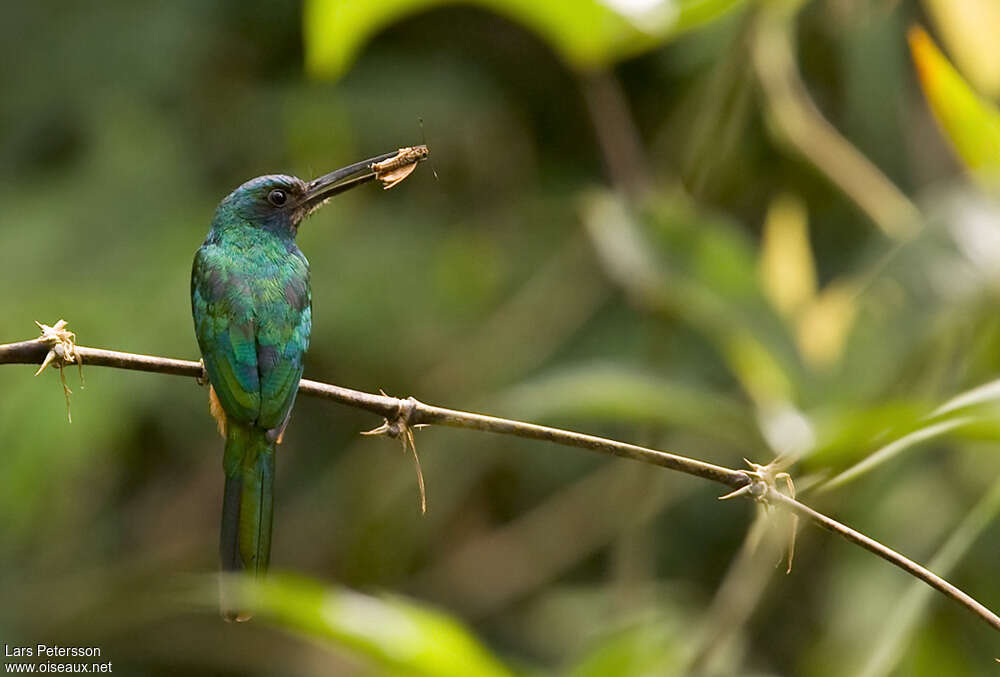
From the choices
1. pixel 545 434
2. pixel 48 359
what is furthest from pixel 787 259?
pixel 48 359

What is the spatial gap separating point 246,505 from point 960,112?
1129 millimetres

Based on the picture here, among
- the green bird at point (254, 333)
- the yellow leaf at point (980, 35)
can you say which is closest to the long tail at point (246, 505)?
the green bird at point (254, 333)

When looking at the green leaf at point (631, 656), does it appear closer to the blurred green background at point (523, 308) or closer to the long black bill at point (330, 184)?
the blurred green background at point (523, 308)

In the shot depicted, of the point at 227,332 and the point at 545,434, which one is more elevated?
the point at 227,332

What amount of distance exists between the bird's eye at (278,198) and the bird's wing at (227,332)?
201 millimetres

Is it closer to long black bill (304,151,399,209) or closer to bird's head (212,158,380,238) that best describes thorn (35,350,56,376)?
long black bill (304,151,399,209)

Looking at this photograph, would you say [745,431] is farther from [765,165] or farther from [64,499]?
Result: [64,499]

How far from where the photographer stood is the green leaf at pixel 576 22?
1908mm

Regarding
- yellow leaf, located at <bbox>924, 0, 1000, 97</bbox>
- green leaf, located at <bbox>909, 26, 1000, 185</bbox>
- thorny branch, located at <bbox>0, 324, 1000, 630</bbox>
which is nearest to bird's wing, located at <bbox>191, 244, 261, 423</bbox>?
thorny branch, located at <bbox>0, 324, 1000, 630</bbox>

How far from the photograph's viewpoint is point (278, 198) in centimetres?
240

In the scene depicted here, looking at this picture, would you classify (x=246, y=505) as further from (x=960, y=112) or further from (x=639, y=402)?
(x=960, y=112)

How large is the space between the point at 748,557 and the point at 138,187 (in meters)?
2.04

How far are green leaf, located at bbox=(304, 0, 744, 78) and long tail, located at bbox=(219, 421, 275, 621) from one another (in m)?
0.64

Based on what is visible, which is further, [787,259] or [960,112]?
[787,259]
